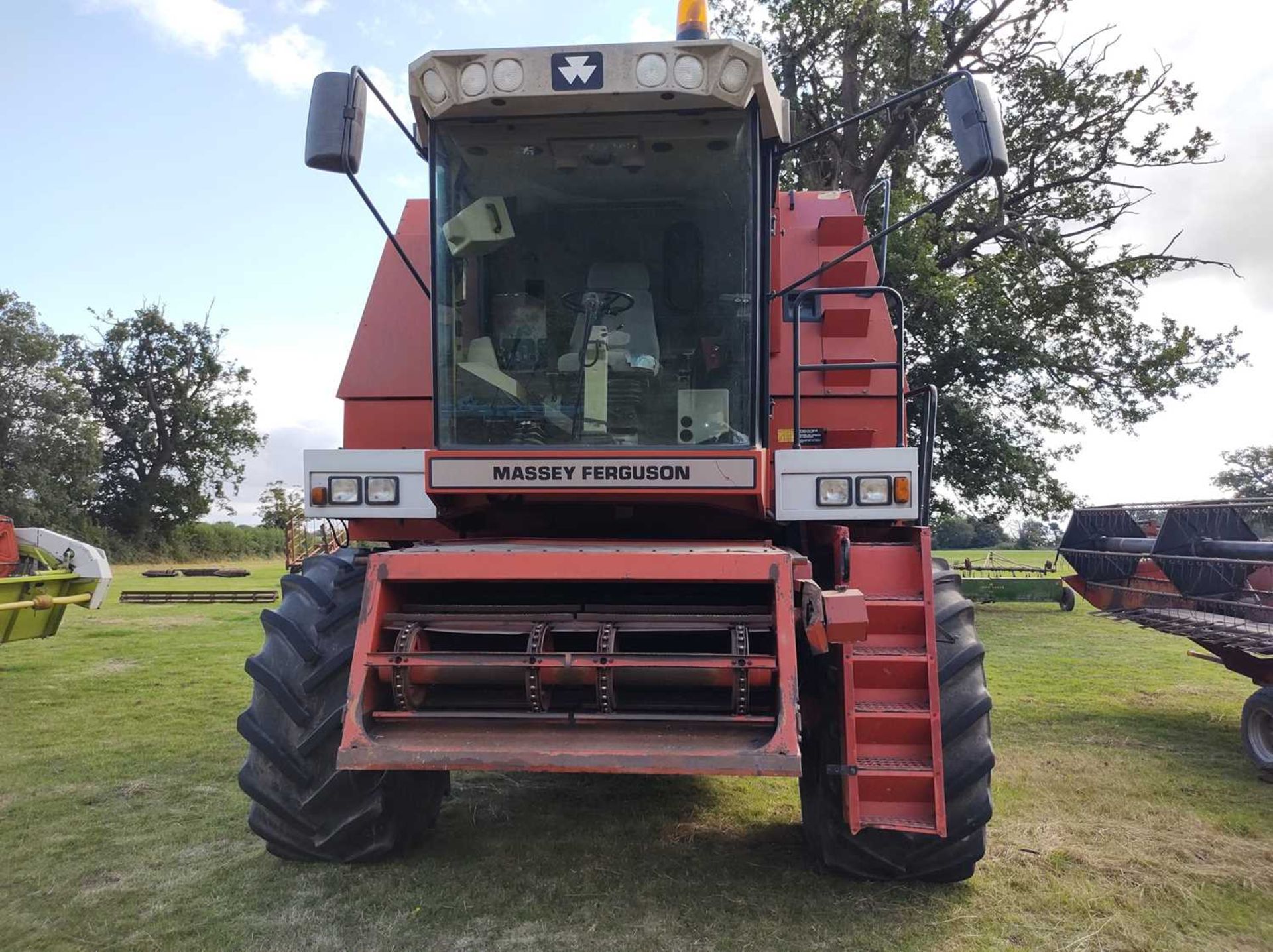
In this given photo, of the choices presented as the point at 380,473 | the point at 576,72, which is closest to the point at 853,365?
the point at 576,72

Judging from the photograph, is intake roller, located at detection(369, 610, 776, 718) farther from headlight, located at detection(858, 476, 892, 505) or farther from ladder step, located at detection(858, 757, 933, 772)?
headlight, located at detection(858, 476, 892, 505)

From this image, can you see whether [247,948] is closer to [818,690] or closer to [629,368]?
[818,690]

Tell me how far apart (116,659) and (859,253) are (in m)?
9.69

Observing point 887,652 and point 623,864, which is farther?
point 623,864

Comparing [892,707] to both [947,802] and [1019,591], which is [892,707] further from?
[1019,591]

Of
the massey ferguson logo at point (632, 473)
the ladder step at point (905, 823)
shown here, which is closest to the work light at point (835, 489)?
the massey ferguson logo at point (632, 473)

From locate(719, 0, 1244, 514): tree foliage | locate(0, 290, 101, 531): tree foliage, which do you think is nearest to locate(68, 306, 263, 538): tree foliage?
locate(0, 290, 101, 531): tree foliage

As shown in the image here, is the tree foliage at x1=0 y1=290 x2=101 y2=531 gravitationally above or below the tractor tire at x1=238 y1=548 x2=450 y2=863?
above

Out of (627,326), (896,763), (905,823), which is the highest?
(627,326)

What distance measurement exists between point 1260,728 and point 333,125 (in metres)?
6.20

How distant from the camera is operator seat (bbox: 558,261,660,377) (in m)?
4.13

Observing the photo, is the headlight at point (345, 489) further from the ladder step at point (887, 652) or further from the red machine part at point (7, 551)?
the red machine part at point (7, 551)

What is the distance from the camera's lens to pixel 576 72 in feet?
13.0

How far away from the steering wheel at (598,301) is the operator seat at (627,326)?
1cm
